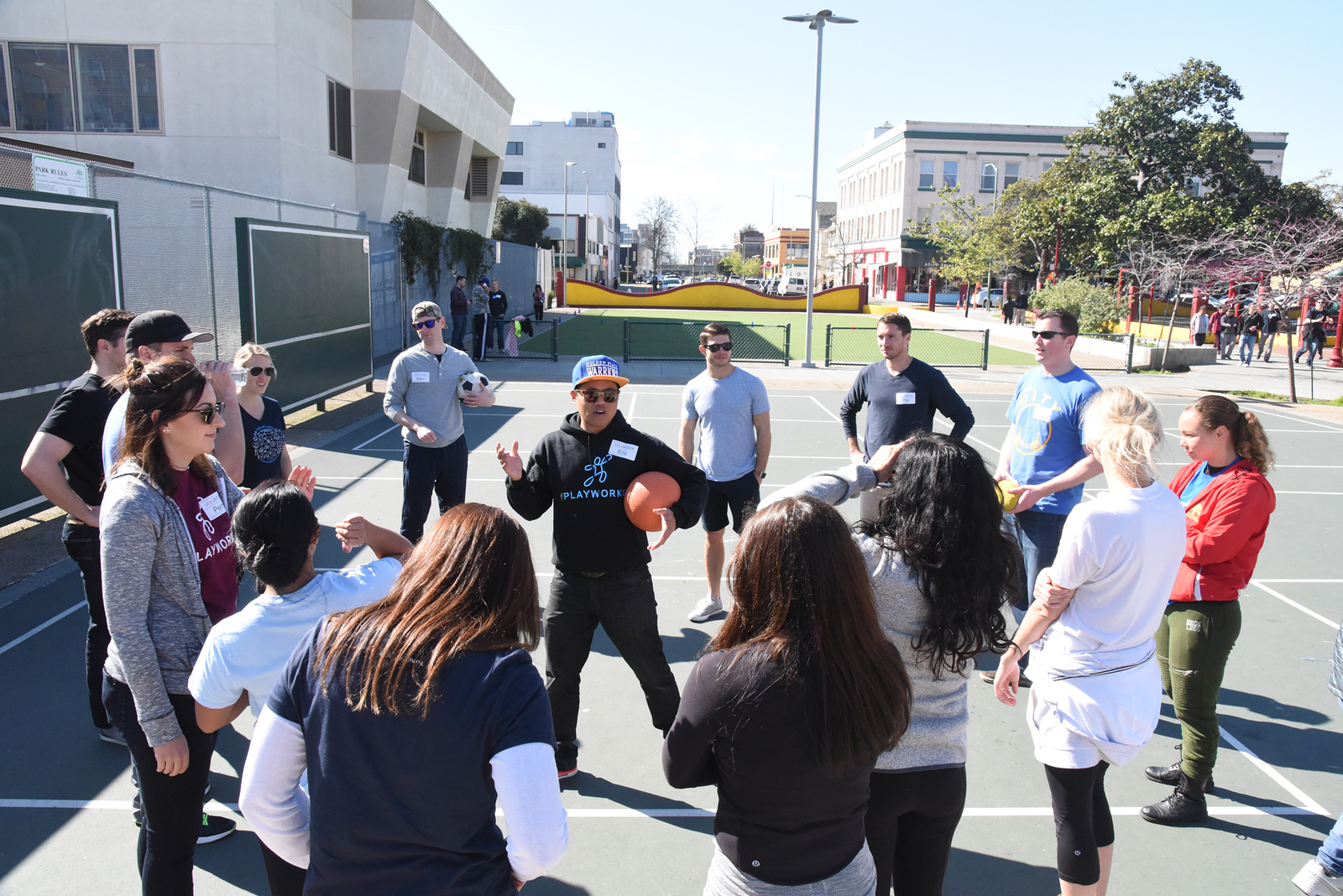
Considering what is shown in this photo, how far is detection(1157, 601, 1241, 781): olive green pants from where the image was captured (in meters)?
3.80

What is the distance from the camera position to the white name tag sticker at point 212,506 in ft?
9.73

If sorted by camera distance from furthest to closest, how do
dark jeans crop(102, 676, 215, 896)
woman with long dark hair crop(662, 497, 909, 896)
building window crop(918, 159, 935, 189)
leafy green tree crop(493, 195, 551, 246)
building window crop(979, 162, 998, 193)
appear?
building window crop(918, 159, 935, 189), building window crop(979, 162, 998, 193), leafy green tree crop(493, 195, 551, 246), dark jeans crop(102, 676, 215, 896), woman with long dark hair crop(662, 497, 909, 896)

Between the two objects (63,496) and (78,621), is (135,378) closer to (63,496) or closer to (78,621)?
(63,496)

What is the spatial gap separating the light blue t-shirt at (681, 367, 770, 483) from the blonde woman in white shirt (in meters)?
3.32

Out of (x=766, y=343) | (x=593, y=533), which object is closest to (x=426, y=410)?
(x=593, y=533)

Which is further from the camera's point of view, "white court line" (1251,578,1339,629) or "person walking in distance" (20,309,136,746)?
"white court line" (1251,578,1339,629)

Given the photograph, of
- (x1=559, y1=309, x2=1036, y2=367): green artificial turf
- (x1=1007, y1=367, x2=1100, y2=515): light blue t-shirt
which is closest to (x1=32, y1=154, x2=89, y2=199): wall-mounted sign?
(x1=1007, y1=367, x2=1100, y2=515): light blue t-shirt

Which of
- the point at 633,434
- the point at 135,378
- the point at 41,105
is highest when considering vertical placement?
the point at 41,105

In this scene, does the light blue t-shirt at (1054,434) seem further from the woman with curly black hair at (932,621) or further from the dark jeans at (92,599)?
the dark jeans at (92,599)

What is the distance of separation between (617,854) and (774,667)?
83.1 inches

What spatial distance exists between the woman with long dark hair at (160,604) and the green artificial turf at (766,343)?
1935 cm

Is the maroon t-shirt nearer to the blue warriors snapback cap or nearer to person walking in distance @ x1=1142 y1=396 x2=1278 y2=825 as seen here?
the blue warriors snapback cap

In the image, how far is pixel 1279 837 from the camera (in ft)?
12.6

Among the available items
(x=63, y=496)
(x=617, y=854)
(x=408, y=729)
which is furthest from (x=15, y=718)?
(x=408, y=729)
